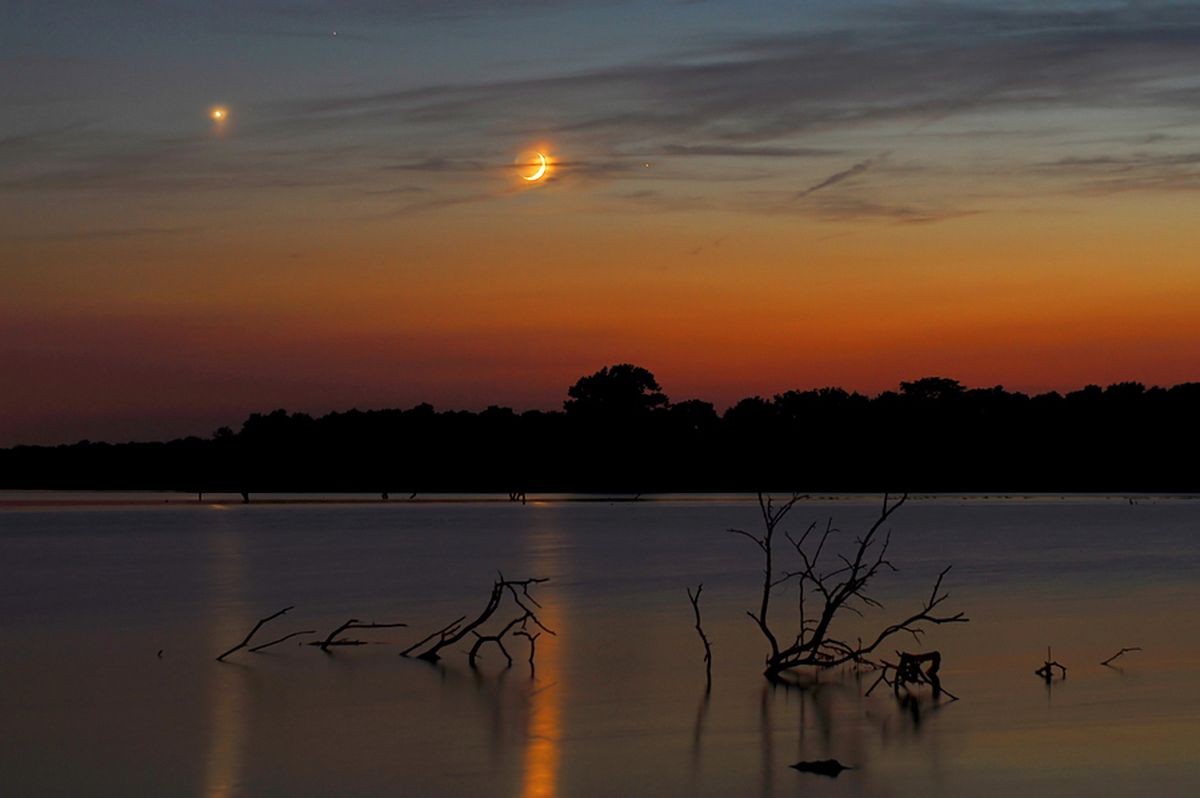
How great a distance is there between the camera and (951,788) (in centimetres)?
1361

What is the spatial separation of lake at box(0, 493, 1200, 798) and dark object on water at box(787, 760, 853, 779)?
0.44 feet

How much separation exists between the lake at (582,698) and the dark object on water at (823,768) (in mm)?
134

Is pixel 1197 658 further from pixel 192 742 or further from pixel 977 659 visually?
pixel 192 742

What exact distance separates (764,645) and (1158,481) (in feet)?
528

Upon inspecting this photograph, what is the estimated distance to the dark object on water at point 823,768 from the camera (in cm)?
1402

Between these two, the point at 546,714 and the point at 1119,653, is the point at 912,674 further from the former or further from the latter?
the point at 1119,653

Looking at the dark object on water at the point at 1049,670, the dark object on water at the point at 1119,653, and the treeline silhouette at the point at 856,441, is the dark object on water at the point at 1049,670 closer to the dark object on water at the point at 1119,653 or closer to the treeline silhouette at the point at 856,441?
the dark object on water at the point at 1119,653

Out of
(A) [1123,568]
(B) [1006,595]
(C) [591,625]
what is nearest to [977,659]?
(C) [591,625]

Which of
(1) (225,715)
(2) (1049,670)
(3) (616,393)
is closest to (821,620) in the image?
(2) (1049,670)

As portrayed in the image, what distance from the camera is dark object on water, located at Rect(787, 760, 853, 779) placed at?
552 inches

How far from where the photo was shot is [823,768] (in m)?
14.1

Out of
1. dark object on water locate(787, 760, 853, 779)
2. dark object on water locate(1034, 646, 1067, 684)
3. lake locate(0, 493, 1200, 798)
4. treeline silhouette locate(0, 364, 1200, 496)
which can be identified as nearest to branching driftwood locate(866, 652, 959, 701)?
lake locate(0, 493, 1200, 798)

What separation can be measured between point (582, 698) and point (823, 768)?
16.8ft

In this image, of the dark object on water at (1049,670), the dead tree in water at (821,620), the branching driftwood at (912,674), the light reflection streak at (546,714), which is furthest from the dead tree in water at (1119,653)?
the light reflection streak at (546,714)
